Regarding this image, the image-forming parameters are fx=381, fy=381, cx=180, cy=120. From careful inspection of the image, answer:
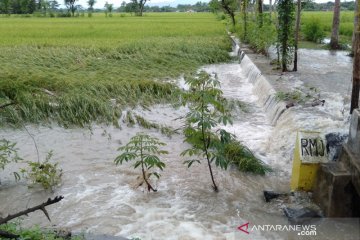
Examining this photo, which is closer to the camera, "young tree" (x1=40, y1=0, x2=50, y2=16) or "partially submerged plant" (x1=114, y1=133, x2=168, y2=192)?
"partially submerged plant" (x1=114, y1=133, x2=168, y2=192)

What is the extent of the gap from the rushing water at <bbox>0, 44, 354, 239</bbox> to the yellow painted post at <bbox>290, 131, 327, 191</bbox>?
0.43m

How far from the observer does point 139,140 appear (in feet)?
15.6

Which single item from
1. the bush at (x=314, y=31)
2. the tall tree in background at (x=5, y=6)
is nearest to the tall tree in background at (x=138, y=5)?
the tall tree in background at (x=5, y=6)

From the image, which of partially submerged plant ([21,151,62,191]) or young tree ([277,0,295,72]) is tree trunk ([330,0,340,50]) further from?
partially submerged plant ([21,151,62,191])

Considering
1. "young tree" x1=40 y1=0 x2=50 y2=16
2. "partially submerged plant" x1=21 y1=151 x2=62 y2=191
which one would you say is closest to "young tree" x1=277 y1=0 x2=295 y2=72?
"partially submerged plant" x1=21 y1=151 x2=62 y2=191

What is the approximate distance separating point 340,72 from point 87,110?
7.01 m

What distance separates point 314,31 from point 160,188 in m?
15.8

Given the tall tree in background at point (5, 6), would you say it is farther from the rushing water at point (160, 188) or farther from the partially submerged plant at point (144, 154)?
the partially submerged plant at point (144, 154)

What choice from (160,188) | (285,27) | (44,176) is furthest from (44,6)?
(160,188)

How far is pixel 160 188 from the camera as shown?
5121 mm

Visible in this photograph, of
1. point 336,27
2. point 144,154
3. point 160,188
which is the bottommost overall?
point 160,188

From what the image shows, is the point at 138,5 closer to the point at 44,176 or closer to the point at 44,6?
the point at 44,6

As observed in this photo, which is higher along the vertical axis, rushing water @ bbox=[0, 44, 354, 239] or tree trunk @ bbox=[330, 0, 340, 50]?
tree trunk @ bbox=[330, 0, 340, 50]

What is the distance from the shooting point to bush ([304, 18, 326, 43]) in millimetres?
18128
